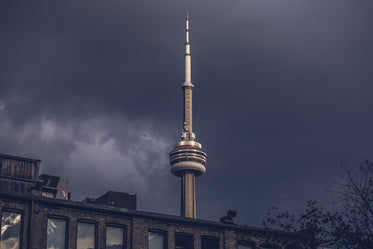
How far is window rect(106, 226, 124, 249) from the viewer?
5631cm

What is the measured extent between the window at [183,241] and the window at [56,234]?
923 centimetres

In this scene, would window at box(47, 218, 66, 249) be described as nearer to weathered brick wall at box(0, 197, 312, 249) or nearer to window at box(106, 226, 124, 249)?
weathered brick wall at box(0, 197, 312, 249)

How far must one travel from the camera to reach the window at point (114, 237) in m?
56.3

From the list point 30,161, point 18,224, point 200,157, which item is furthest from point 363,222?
point 200,157

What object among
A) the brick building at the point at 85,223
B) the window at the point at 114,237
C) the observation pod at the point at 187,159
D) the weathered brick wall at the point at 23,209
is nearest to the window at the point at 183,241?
the brick building at the point at 85,223

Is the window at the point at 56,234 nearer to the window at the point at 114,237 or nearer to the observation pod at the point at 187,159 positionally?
the window at the point at 114,237

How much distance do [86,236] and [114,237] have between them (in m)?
2.34

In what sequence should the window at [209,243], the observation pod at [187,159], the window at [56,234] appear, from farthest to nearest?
the observation pod at [187,159] < the window at [209,243] < the window at [56,234]

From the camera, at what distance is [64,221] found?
180ft

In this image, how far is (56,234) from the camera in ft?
178

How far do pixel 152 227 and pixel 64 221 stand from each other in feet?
23.1

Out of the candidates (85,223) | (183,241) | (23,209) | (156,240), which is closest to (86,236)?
(85,223)

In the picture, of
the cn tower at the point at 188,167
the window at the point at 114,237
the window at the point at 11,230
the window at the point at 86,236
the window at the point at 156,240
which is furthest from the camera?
the cn tower at the point at 188,167

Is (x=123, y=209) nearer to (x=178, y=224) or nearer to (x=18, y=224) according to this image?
(x=178, y=224)
